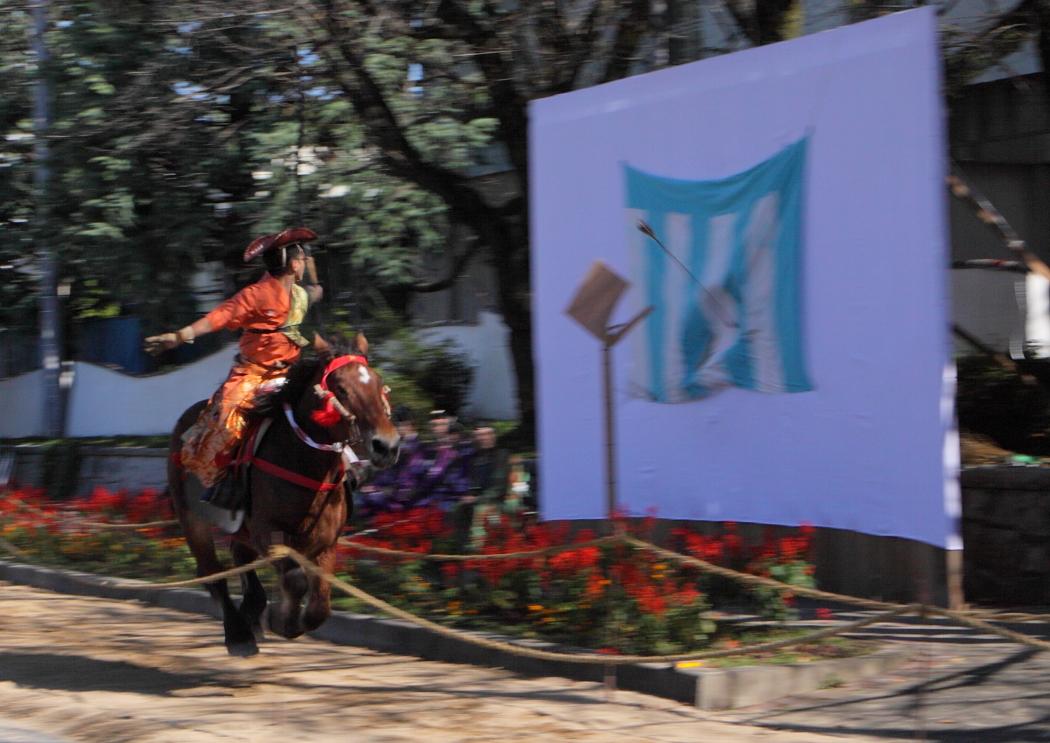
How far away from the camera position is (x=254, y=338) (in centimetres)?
910

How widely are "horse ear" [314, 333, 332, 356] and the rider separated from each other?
0.43 m

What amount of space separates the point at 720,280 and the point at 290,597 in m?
3.62

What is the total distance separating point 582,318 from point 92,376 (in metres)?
19.8

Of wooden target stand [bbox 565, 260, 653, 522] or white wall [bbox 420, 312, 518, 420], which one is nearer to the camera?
wooden target stand [bbox 565, 260, 653, 522]

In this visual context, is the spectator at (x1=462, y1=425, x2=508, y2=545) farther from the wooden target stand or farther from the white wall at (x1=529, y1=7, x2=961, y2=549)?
the wooden target stand

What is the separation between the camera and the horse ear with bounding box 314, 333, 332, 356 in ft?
27.5

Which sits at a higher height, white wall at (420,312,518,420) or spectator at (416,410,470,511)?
white wall at (420,312,518,420)

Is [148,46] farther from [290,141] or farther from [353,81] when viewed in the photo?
[353,81]

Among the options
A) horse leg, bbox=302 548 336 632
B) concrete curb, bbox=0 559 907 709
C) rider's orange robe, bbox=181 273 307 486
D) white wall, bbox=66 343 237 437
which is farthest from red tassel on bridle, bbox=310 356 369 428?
white wall, bbox=66 343 237 437

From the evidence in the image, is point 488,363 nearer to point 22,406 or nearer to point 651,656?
point 651,656

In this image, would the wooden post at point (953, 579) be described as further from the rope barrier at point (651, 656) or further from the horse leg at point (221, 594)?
the horse leg at point (221, 594)

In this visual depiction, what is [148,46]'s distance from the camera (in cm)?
1864

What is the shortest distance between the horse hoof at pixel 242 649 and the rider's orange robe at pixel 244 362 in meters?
1.10

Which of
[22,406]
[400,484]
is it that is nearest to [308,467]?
[400,484]
